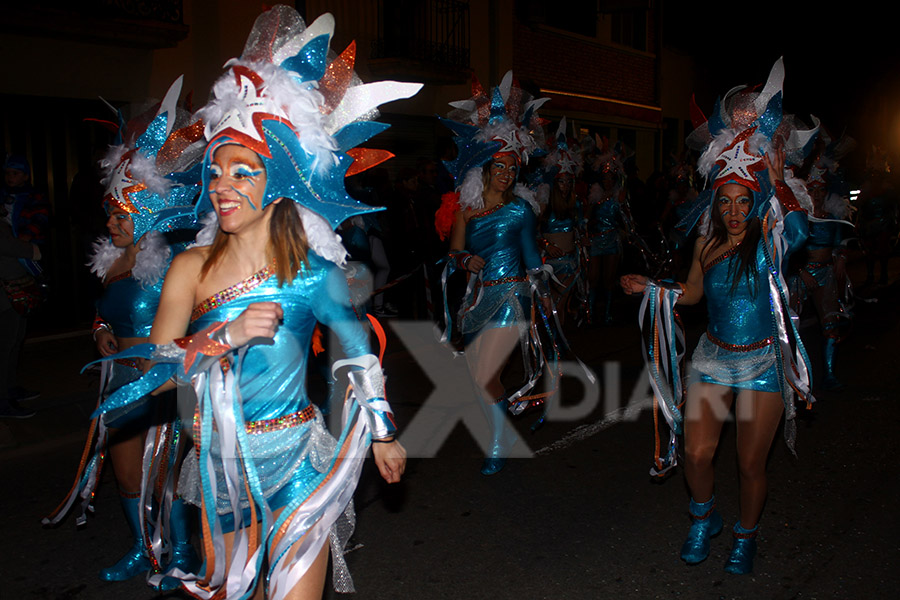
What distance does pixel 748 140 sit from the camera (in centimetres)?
398

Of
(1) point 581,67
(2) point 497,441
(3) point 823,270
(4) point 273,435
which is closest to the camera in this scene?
(4) point 273,435

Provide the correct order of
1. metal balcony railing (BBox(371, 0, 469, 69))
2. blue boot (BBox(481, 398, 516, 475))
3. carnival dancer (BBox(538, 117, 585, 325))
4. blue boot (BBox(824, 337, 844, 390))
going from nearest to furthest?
1. blue boot (BBox(481, 398, 516, 475))
2. blue boot (BBox(824, 337, 844, 390))
3. carnival dancer (BBox(538, 117, 585, 325))
4. metal balcony railing (BBox(371, 0, 469, 69))

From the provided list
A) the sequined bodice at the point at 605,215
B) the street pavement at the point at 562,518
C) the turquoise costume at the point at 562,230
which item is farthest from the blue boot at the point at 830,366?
the sequined bodice at the point at 605,215

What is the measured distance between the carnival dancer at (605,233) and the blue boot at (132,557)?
7.79 meters

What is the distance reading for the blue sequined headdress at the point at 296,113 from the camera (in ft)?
8.61

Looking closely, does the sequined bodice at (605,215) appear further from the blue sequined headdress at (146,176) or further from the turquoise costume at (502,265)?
the blue sequined headdress at (146,176)

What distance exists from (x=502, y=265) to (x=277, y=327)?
10.1 feet

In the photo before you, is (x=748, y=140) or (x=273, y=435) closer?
(x=273, y=435)

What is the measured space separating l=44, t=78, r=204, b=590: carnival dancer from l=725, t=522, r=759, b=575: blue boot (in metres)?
2.54

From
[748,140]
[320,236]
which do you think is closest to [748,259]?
[748,140]

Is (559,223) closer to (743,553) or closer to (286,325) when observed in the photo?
(743,553)

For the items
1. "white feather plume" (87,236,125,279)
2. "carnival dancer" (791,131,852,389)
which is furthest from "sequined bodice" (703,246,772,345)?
"carnival dancer" (791,131,852,389)

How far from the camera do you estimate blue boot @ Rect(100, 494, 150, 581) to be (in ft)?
13.1

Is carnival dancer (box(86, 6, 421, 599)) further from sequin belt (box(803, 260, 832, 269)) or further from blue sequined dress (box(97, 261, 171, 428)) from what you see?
sequin belt (box(803, 260, 832, 269))
